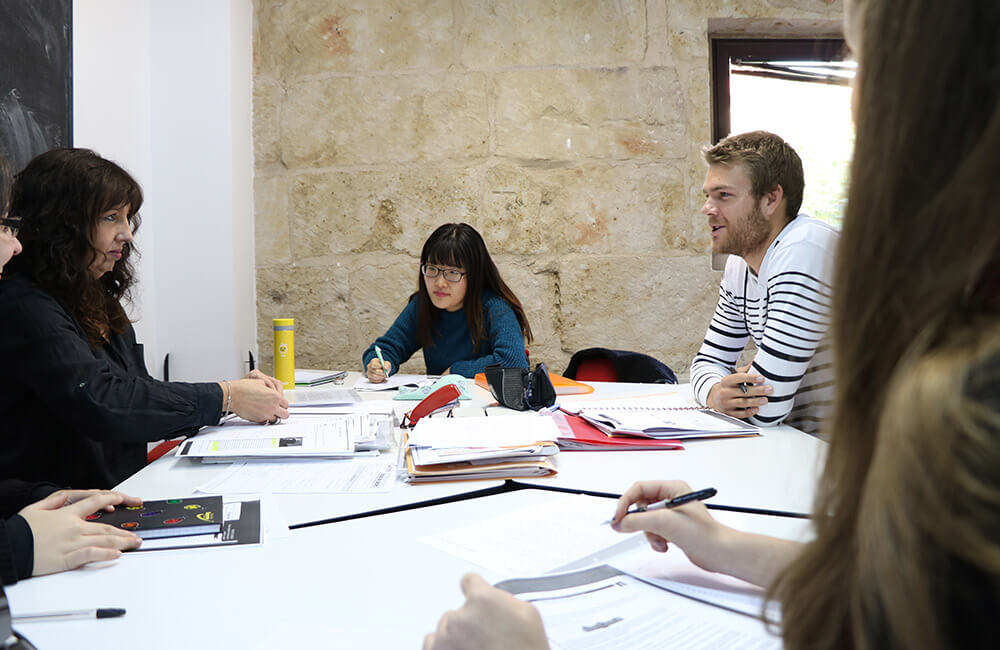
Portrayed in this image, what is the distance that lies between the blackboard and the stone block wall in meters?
1.16

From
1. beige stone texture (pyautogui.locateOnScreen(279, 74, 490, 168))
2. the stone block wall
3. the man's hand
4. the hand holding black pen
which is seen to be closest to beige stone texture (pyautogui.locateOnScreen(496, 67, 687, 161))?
the stone block wall

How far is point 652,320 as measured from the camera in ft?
11.4

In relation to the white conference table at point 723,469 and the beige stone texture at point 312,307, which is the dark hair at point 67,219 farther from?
the beige stone texture at point 312,307

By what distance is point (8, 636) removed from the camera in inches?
26.4

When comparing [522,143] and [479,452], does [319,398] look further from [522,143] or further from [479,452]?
[522,143]

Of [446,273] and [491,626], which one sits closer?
[491,626]

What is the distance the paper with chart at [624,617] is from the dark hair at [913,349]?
275mm

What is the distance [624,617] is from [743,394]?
1139 mm

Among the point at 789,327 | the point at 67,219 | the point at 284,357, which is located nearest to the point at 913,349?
the point at 789,327

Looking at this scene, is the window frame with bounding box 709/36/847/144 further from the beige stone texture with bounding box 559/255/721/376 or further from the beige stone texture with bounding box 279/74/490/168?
the beige stone texture with bounding box 279/74/490/168

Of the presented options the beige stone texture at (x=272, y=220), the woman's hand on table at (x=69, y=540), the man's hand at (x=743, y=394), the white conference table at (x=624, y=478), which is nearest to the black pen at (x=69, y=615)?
the woman's hand on table at (x=69, y=540)

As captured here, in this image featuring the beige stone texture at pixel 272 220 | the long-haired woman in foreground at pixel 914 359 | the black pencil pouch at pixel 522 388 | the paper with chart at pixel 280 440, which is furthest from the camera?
the beige stone texture at pixel 272 220

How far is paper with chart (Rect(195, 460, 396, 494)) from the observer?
1192mm

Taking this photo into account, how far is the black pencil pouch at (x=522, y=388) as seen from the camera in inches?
73.4
